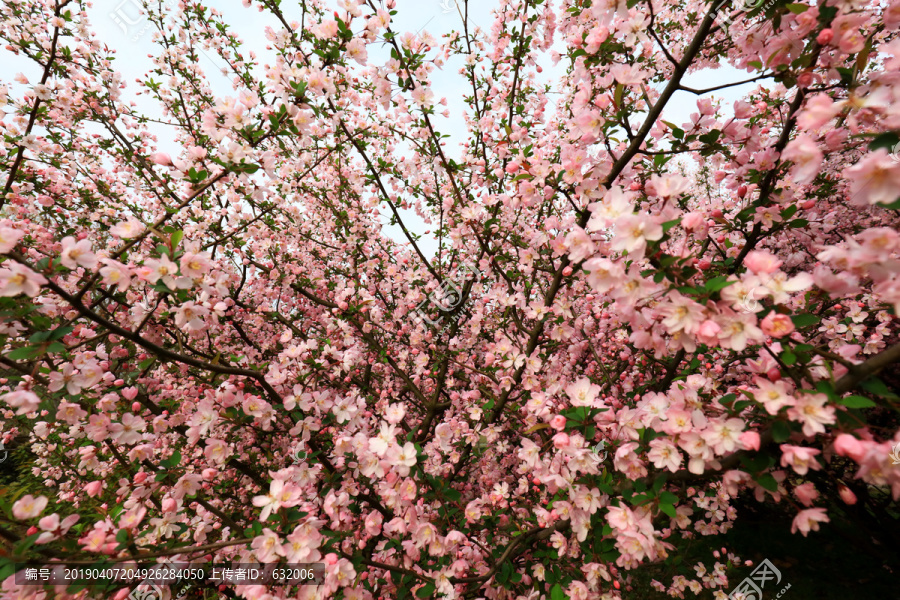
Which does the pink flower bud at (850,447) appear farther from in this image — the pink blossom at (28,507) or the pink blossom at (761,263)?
the pink blossom at (28,507)

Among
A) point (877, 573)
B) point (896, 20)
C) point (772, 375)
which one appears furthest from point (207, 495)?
point (877, 573)

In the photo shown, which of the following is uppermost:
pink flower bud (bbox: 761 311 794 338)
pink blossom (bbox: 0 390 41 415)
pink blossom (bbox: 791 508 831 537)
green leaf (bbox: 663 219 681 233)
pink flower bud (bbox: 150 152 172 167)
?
pink flower bud (bbox: 150 152 172 167)

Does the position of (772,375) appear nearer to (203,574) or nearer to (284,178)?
(203,574)

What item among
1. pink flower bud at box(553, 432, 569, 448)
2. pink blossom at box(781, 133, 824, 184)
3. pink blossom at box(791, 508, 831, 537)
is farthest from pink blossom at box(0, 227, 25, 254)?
pink blossom at box(791, 508, 831, 537)

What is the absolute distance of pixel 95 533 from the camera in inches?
60.8

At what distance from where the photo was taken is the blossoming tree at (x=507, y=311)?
1.23 m

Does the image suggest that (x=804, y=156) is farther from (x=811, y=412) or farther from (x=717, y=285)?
(x=811, y=412)

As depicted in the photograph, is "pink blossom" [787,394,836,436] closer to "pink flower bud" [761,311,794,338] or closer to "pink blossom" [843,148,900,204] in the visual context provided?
"pink flower bud" [761,311,794,338]

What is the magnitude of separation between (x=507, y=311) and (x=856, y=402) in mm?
2317

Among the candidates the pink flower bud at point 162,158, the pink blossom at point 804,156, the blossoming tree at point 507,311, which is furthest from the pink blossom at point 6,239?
the pink blossom at point 804,156

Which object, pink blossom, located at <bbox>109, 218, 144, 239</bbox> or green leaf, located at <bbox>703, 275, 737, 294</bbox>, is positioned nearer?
green leaf, located at <bbox>703, 275, 737, 294</bbox>

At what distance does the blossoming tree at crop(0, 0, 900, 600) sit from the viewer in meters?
1.23

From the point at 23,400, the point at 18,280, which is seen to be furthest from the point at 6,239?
the point at 23,400

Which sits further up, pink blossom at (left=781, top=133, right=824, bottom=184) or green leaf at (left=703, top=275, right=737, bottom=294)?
pink blossom at (left=781, top=133, right=824, bottom=184)
